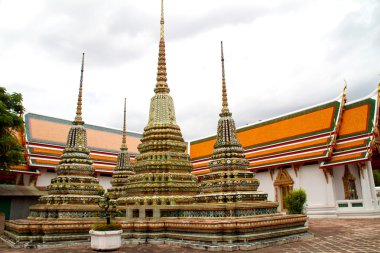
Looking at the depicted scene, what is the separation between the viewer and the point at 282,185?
24.1 metres

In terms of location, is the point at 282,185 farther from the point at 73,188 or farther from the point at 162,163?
the point at 73,188

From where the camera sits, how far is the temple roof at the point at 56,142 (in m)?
23.8

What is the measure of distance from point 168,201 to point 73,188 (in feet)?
12.4

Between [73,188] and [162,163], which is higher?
[162,163]

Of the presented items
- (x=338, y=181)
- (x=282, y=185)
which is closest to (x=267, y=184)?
(x=282, y=185)

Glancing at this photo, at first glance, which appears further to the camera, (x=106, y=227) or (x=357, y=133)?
(x=357, y=133)

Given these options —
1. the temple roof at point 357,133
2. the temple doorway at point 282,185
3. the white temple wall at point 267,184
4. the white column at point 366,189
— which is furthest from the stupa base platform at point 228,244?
the white temple wall at point 267,184

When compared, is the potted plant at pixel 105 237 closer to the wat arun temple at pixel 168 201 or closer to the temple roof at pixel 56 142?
the wat arun temple at pixel 168 201

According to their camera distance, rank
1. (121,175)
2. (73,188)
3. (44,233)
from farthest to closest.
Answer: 1. (121,175)
2. (73,188)
3. (44,233)

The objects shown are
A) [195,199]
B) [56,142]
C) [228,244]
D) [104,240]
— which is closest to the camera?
[104,240]

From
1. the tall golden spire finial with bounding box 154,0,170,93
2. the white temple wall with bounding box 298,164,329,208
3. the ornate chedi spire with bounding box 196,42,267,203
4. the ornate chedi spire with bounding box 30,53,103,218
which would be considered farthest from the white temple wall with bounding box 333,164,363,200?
the ornate chedi spire with bounding box 30,53,103,218

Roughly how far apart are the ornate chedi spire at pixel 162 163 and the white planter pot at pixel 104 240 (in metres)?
2.90

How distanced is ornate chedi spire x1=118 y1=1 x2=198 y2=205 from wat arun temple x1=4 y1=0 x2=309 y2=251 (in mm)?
35

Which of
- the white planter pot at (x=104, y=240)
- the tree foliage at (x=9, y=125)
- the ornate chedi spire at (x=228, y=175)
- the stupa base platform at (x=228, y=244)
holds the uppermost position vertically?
the tree foliage at (x=9, y=125)
